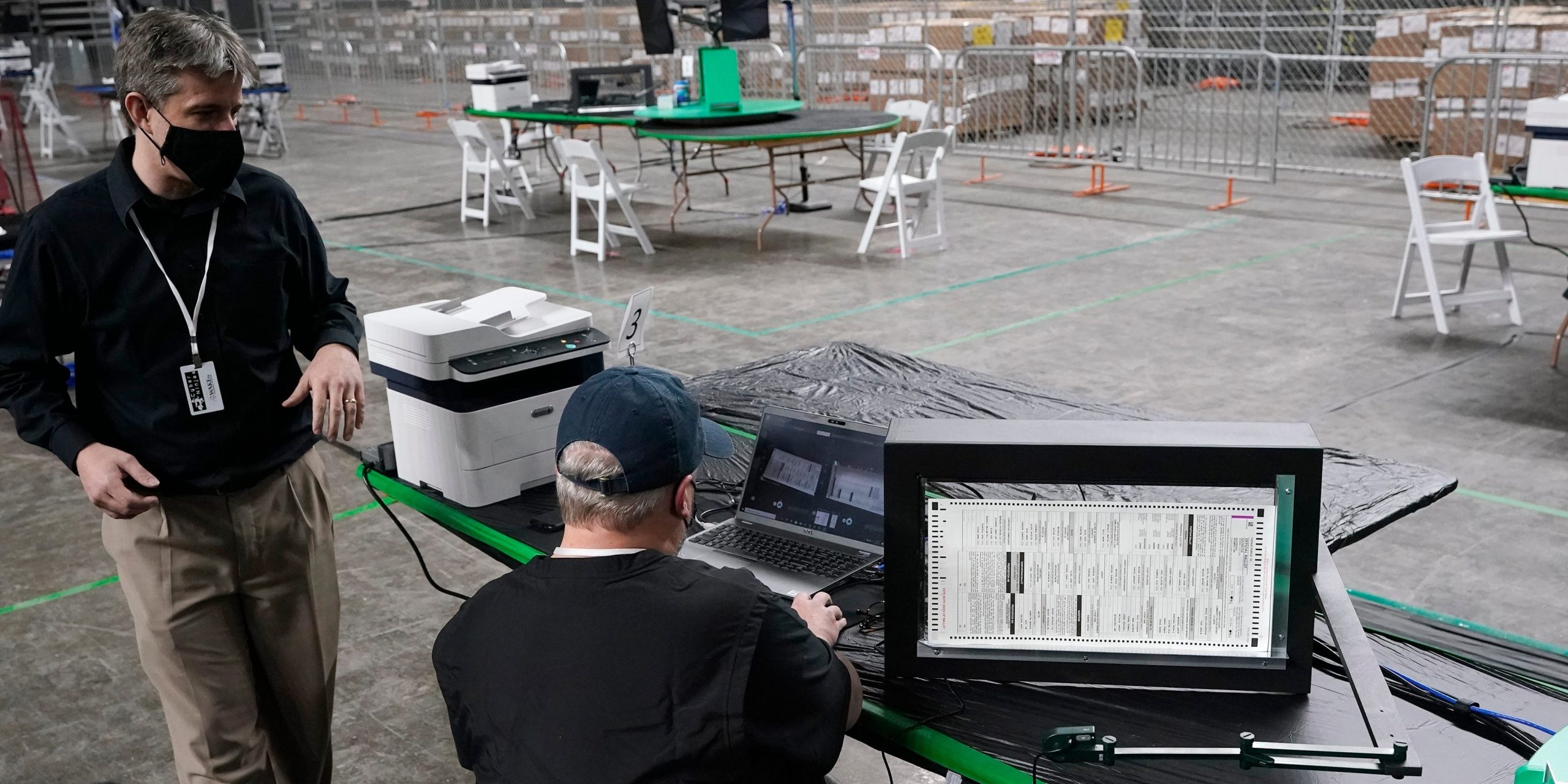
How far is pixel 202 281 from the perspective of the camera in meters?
2.35

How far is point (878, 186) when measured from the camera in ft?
28.9

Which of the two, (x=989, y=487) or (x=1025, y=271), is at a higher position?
(x=989, y=487)

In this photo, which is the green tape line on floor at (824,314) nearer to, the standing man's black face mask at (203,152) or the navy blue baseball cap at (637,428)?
the standing man's black face mask at (203,152)

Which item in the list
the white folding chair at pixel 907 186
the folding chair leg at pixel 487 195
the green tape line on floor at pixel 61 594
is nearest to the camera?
the green tape line on floor at pixel 61 594

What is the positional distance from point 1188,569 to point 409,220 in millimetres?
9894

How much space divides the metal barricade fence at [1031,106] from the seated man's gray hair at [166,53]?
9.92 m

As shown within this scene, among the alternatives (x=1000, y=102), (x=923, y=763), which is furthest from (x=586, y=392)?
(x=1000, y=102)

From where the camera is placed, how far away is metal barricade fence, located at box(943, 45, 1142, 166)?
472 inches

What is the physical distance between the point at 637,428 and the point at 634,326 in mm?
1300

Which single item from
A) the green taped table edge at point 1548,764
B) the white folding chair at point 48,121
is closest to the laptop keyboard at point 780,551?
the green taped table edge at point 1548,764

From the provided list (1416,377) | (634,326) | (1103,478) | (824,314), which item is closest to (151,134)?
(634,326)

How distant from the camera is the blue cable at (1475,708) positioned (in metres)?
1.95

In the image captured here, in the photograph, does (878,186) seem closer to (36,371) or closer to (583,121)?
(583,121)

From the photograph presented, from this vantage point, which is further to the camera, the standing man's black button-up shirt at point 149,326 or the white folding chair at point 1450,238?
the white folding chair at point 1450,238
